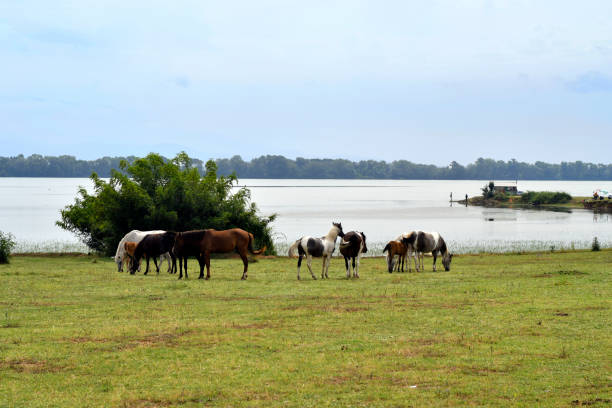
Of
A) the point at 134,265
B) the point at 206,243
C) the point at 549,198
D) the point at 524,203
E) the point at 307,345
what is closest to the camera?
the point at 307,345

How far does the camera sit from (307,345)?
12523 millimetres

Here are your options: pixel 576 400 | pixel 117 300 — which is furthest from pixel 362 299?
pixel 576 400

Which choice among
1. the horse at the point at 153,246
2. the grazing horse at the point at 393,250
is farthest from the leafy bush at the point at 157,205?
the grazing horse at the point at 393,250

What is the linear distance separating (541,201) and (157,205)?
376ft

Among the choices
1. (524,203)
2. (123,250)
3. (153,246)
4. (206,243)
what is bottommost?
(524,203)

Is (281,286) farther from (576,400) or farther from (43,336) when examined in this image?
(576,400)

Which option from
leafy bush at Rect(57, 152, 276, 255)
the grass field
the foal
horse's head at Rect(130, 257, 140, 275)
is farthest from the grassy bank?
the grass field

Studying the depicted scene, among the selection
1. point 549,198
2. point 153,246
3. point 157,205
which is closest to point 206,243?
point 153,246

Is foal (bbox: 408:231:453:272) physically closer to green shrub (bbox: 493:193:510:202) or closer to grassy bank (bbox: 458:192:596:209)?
grassy bank (bbox: 458:192:596:209)

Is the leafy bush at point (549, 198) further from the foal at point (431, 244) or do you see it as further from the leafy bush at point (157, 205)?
the foal at point (431, 244)

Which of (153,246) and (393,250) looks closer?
(153,246)

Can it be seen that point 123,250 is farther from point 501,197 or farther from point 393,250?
→ point 501,197

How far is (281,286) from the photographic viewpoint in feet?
71.1

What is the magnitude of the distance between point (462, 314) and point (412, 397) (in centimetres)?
675
